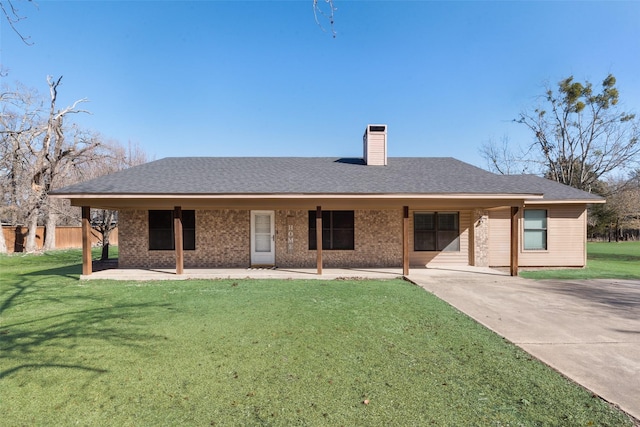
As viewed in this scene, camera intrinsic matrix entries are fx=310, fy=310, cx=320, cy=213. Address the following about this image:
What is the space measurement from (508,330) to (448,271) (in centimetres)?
545

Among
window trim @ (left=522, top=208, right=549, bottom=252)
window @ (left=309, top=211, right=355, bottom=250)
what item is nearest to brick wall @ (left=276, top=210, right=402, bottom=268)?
window @ (left=309, top=211, right=355, bottom=250)

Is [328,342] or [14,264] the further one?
[14,264]

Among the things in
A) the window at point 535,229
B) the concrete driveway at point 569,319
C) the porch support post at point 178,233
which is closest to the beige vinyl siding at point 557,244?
the window at point 535,229

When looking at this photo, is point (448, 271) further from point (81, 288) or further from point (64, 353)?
point (81, 288)

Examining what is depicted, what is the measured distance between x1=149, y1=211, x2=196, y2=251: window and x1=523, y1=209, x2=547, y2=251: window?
1196 centimetres

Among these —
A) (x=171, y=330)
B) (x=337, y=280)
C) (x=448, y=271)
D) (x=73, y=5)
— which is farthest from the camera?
(x=448, y=271)

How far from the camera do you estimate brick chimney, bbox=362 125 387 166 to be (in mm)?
12070

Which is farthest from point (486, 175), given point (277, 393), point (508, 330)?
point (277, 393)

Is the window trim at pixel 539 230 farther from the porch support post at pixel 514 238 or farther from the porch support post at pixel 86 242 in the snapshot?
the porch support post at pixel 86 242

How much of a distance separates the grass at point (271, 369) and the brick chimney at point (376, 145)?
7.15 meters

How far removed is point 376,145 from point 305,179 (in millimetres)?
3842

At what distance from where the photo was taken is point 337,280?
879 cm

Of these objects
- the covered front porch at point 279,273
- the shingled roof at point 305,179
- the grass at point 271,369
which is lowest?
the covered front porch at point 279,273

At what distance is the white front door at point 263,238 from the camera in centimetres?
1088
